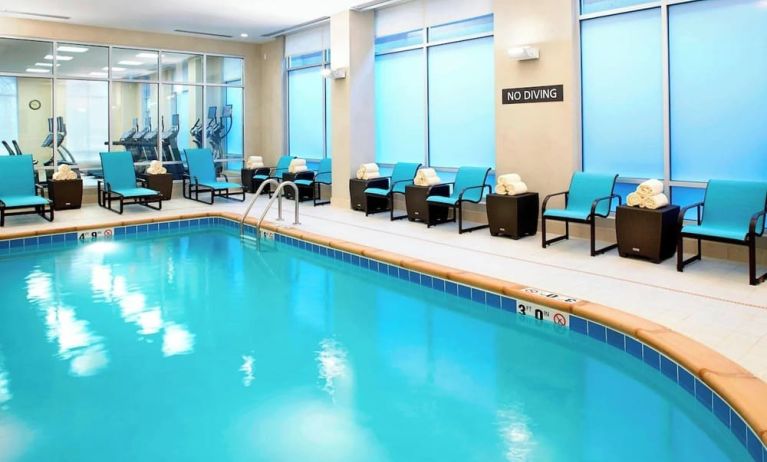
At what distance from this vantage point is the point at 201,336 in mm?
3998

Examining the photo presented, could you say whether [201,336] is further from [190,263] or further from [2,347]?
[190,263]

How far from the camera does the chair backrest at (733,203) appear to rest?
16.7 ft

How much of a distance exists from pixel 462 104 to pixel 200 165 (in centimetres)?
475

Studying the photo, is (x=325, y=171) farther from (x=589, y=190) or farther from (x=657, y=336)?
(x=657, y=336)

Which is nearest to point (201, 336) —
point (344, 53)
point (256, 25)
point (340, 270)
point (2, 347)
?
point (2, 347)

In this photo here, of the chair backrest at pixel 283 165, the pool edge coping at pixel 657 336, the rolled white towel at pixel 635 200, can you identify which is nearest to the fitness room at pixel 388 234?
the pool edge coping at pixel 657 336

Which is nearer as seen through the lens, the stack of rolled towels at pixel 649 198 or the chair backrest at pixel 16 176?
the stack of rolled towels at pixel 649 198

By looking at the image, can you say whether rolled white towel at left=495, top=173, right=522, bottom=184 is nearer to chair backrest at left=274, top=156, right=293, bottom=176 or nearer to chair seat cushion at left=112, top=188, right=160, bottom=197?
chair seat cushion at left=112, top=188, right=160, bottom=197

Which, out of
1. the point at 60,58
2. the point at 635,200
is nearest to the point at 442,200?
the point at 635,200

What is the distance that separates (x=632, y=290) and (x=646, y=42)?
9.44 feet

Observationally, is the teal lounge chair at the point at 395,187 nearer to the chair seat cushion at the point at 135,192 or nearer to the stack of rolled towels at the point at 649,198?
the chair seat cushion at the point at 135,192

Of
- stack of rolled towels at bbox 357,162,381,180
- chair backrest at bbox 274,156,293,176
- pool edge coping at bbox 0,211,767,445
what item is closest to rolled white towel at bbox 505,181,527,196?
pool edge coping at bbox 0,211,767,445

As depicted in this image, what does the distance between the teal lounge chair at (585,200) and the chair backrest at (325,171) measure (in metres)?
4.67

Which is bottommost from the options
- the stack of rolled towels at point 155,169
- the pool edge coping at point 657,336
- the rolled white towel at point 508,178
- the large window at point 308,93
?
the pool edge coping at point 657,336
